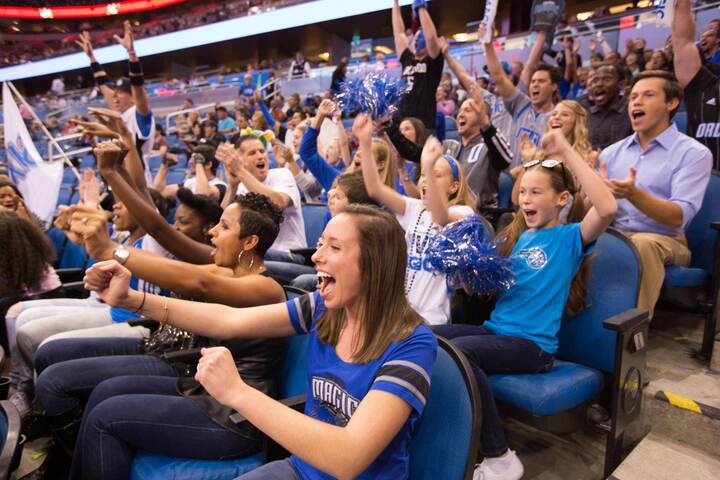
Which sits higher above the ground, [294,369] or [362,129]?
[362,129]

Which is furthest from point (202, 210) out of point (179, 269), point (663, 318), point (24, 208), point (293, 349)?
point (663, 318)

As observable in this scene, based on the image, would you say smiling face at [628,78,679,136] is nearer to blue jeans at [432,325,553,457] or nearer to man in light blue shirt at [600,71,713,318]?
man in light blue shirt at [600,71,713,318]

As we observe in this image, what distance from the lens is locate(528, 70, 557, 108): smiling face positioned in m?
3.38

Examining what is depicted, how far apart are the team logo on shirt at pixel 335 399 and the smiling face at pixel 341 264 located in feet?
0.64

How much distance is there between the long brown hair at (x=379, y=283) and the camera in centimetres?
120

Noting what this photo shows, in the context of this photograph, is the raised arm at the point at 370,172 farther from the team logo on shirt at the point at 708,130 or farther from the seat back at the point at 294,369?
the team logo on shirt at the point at 708,130

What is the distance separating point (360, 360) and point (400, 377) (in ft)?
0.52

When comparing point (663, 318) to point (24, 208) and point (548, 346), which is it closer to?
point (548, 346)

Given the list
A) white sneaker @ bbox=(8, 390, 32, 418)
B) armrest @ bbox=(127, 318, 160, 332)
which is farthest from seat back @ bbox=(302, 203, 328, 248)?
→ white sneaker @ bbox=(8, 390, 32, 418)

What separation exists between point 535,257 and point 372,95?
988 millimetres

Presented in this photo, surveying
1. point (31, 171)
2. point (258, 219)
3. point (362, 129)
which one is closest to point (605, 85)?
point (362, 129)

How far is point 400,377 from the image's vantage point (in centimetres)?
104

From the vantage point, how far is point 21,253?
2826mm

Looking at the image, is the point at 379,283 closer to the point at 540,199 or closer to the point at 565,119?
the point at 540,199
